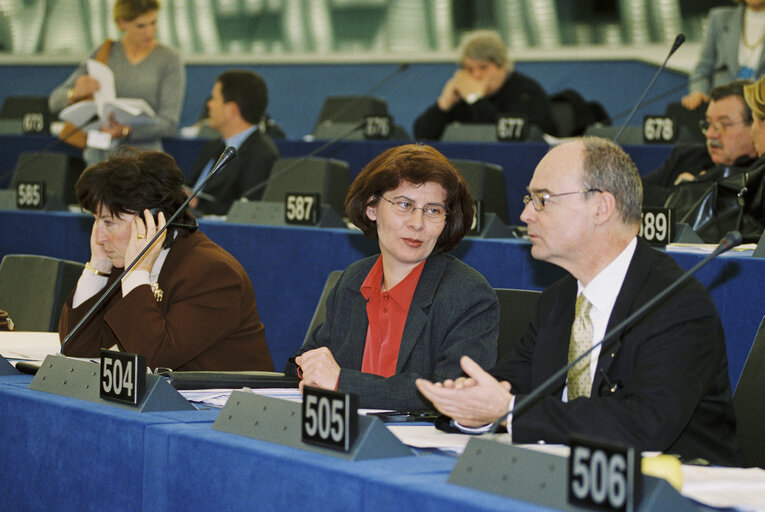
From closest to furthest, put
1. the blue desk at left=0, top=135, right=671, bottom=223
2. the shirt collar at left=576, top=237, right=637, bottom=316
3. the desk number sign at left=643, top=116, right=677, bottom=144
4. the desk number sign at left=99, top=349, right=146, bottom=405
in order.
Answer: the desk number sign at left=99, top=349, right=146, bottom=405
the shirt collar at left=576, top=237, right=637, bottom=316
the blue desk at left=0, top=135, right=671, bottom=223
the desk number sign at left=643, top=116, right=677, bottom=144

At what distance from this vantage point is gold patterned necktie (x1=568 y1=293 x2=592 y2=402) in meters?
1.75

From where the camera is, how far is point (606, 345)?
67.0 inches

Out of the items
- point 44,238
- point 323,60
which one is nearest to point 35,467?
point 44,238

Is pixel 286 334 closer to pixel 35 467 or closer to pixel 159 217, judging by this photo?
pixel 159 217

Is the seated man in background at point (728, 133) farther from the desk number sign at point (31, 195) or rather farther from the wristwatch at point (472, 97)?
the desk number sign at point (31, 195)

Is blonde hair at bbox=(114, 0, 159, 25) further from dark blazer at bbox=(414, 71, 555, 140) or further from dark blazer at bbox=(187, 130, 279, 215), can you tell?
dark blazer at bbox=(414, 71, 555, 140)

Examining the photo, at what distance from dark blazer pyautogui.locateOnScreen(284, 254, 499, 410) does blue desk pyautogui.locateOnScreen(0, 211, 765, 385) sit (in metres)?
0.78

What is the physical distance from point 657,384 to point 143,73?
13.4ft

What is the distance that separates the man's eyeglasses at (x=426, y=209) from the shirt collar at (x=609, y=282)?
50 cm

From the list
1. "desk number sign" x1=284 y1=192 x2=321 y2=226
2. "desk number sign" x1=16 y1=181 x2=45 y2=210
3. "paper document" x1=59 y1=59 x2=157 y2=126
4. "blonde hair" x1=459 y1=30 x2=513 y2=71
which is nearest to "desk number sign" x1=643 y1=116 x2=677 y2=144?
"blonde hair" x1=459 y1=30 x2=513 y2=71

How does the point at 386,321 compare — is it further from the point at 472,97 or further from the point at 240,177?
the point at 472,97

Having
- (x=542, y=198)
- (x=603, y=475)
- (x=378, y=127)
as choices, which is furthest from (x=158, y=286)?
(x=378, y=127)

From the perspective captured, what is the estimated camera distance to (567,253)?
70.4 inches

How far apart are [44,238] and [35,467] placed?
267 centimetres
